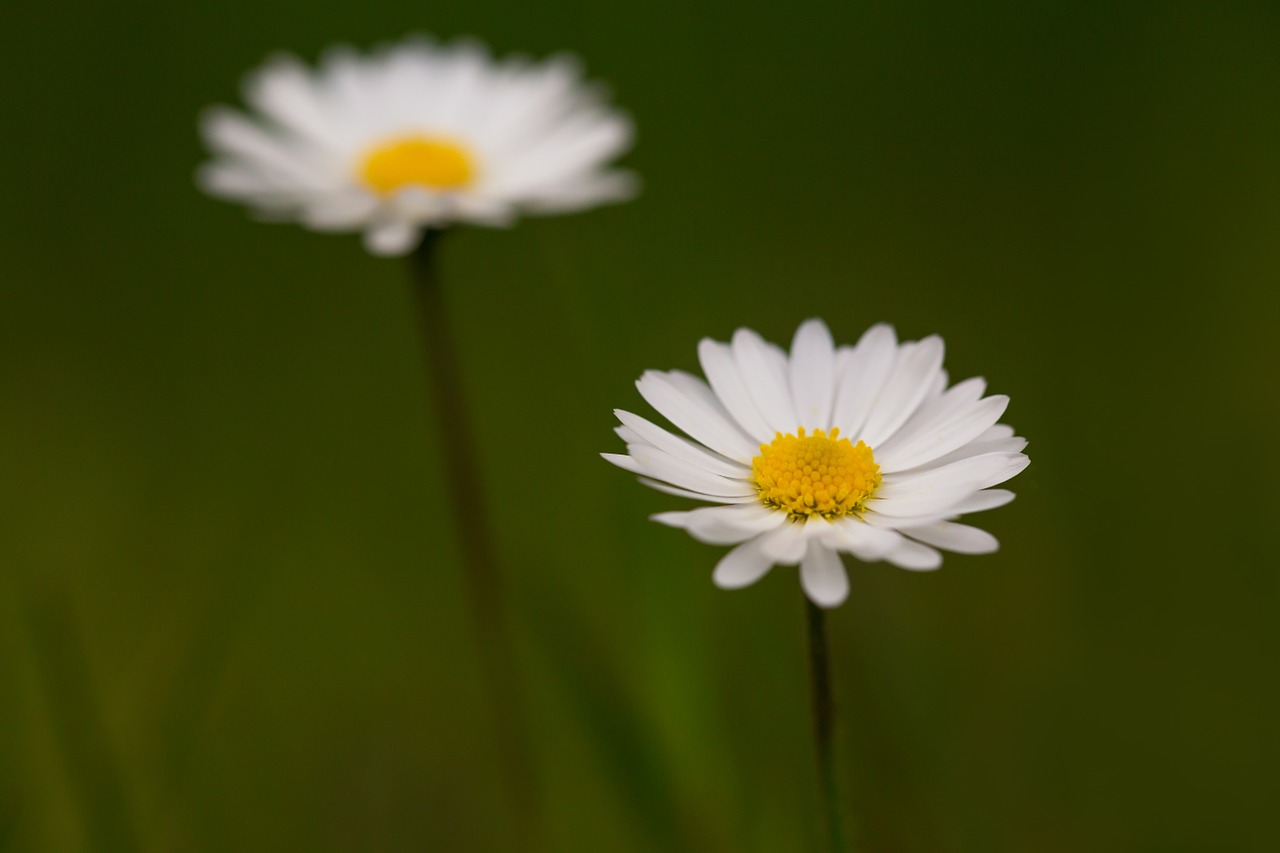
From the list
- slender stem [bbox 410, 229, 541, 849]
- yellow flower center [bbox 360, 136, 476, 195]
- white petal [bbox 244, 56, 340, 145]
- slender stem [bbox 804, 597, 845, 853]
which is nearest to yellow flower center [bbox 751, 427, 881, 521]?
slender stem [bbox 804, 597, 845, 853]

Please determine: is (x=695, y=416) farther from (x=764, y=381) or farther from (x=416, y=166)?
(x=416, y=166)

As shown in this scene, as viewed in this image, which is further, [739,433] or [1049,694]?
[1049,694]

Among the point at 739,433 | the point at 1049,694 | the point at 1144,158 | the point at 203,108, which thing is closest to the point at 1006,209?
the point at 1144,158

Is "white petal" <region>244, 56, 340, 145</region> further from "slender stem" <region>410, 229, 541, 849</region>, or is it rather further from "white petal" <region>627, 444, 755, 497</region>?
"white petal" <region>627, 444, 755, 497</region>

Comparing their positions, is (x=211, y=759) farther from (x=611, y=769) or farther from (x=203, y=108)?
(x=203, y=108)

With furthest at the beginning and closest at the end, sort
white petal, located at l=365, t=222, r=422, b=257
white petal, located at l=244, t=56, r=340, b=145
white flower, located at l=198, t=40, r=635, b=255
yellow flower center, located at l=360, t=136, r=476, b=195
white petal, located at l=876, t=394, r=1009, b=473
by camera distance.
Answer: white petal, located at l=244, t=56, r=340, b=145 < yellow flower center, located at l=360, t=136, r=476, b=195 < white flower, located at l=198, t=40, r=635, b=255 < white petal, located at l=365, t=222, r=422, b=257 < white petal, located at l=876, t=394, r=1009, b=473

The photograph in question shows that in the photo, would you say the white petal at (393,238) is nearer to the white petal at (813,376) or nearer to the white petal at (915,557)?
the white petal at (813,376)

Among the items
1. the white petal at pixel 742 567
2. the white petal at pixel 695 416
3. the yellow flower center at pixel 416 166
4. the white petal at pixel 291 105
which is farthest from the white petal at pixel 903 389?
the white petal at pixel 291 105
